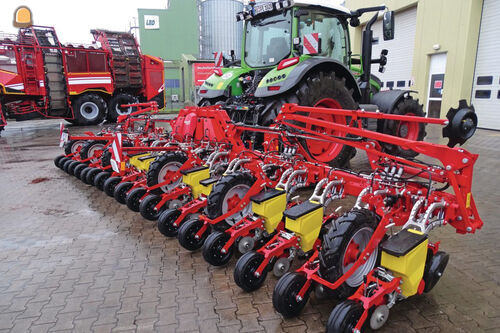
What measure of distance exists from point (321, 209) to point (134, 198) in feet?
7.26

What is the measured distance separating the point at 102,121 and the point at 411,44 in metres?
11.4

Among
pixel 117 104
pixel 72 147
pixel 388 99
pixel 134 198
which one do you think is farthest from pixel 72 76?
pixel 388 99

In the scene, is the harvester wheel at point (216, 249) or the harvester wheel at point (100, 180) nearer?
the harvester wheel at point (216, 249)

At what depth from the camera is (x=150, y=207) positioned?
367 centimetres

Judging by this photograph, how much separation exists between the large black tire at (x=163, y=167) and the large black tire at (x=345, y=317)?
250 cm

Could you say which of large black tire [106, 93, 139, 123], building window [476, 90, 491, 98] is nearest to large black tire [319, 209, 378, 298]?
building window [476, 90, 491, 98]

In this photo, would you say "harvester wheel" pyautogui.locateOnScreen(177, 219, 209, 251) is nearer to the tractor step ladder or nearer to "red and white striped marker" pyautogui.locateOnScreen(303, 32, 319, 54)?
"red and white striped marker" pyautogui.locateOnScreen(303, 32, 319, 54)

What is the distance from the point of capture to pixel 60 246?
3.31 meters

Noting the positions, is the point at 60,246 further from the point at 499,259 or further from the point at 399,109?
the point at 399,109

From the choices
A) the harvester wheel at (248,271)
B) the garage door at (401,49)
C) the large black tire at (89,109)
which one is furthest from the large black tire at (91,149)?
the garage door at (401,49)

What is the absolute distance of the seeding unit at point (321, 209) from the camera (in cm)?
207

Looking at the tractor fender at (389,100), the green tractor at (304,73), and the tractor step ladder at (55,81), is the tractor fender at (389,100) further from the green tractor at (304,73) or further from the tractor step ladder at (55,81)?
→ the tractor step ladder at (55,81)

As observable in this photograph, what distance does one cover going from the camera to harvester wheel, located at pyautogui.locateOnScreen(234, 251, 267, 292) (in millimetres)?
2416

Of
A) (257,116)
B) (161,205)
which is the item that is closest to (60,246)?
(161,205)
